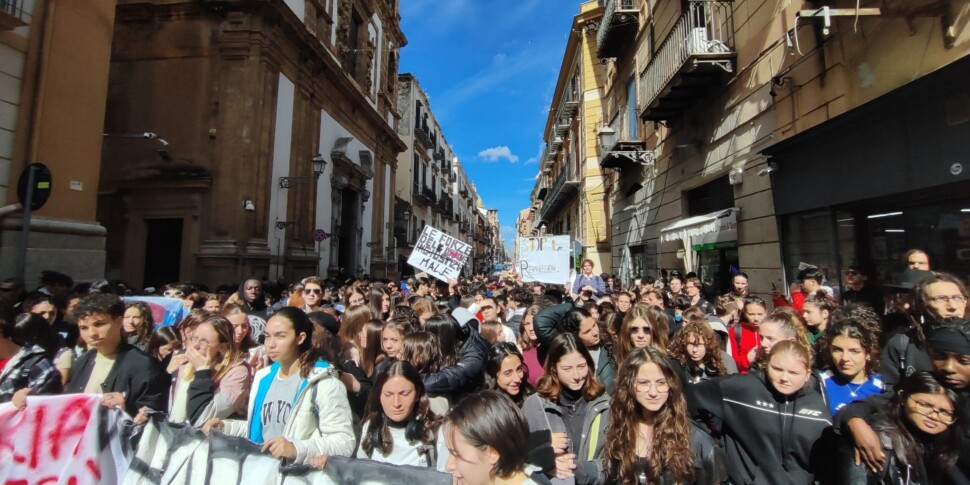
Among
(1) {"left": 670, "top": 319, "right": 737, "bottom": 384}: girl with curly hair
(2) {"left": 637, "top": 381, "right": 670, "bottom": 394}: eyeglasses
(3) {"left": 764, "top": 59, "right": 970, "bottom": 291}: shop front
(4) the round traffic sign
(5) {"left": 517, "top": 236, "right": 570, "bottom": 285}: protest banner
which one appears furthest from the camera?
(5) {"left": 517, "top": 236, "right": 570, "bottom": 285}: protest banner

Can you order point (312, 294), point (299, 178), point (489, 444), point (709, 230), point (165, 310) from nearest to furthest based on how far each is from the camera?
1. point (489, 444)
2. point (165, 310)
3. point (312, 294)
4. point (709, 230)
5. point (299, 178)

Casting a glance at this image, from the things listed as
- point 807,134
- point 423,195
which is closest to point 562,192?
point 423,195

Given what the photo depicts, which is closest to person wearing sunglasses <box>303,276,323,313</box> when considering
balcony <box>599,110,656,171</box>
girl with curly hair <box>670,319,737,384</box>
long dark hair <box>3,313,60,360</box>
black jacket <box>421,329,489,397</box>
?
long dark hair <box>3,313,60,360</box>

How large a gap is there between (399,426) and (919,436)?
2.57 metres

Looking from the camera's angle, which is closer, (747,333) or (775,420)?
(775,420)

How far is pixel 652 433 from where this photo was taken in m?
2.34

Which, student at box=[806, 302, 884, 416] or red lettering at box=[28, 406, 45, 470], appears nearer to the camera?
red lettering at box=[28, 406, 45, 470]

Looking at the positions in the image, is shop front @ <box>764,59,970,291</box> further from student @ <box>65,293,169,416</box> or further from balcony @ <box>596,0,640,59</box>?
balcony @ <box>596,0,640,59</box>

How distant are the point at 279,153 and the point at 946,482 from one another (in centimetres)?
1415

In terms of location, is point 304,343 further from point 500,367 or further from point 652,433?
point 652,433

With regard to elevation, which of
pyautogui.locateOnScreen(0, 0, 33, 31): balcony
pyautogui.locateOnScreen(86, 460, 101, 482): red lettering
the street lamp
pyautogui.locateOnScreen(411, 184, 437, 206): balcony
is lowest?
pyautogui.locateOnScreen(86, 460, 101, 482): red lettering

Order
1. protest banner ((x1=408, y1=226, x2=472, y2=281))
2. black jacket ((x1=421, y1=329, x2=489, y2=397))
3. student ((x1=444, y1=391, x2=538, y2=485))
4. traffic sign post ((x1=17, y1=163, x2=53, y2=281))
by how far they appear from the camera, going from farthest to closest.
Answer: protest banner ((x1=408, y1=226, x2=472, y2=281)), traffic sign post ((x1=17, y1=163, x2=53, y2=281)), black jacket ((x1=421, y1=329, x2=489, y2=397)), student ((x1=444, y1=391, x2=538, y2=485))

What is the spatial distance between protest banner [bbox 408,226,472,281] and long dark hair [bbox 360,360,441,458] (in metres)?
6.29

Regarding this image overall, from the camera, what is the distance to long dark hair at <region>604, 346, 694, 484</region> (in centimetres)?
222
